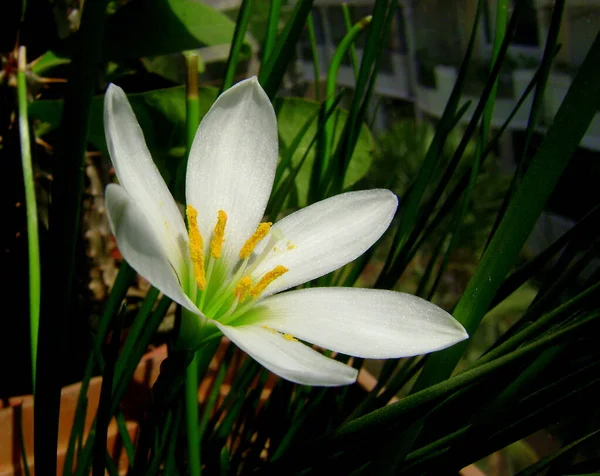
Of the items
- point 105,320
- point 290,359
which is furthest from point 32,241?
point 290,359

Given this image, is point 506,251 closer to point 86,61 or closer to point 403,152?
point 86,61

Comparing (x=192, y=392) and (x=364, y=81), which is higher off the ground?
(x=364, y=81)

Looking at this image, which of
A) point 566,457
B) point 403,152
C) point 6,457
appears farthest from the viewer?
point 403,152

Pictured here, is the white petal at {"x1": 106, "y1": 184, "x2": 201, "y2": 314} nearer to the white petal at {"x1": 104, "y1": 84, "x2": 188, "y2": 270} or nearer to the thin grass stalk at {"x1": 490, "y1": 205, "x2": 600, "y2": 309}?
the white petal at {"x1": 104, "y1": 84, "x2": 188, "y2": 270}

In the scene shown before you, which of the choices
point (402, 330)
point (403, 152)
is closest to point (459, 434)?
point (402, 330)

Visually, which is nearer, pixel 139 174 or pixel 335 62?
pixel 139 174

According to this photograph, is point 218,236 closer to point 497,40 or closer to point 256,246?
point 256,246

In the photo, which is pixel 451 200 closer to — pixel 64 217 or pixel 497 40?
pixel 497 40
